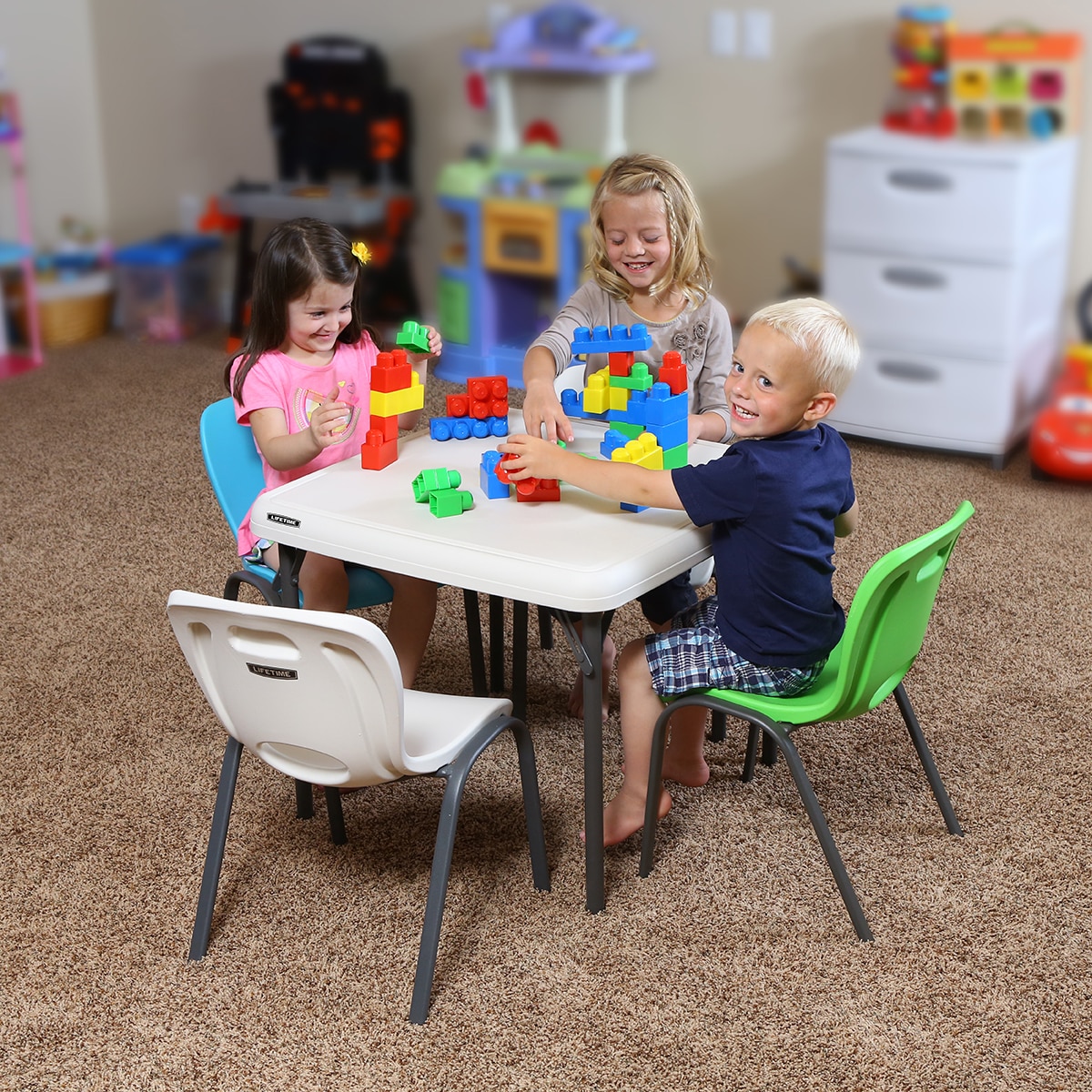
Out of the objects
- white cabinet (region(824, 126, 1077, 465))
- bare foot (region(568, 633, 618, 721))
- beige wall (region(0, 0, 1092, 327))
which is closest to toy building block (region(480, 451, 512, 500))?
bare foot (region(568, 633, 618, 721))

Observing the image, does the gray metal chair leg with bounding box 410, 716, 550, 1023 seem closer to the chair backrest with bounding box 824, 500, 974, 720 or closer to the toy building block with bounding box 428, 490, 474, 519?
the toy building block with bounding box 428, 490, 474, 519

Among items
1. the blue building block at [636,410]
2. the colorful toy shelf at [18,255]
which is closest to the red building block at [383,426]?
the blue building block at [636,410]

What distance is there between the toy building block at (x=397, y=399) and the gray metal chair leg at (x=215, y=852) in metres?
0.48

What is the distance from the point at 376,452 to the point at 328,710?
51cm

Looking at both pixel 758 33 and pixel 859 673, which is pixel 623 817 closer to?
pixel 859 673

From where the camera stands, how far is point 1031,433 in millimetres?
3527

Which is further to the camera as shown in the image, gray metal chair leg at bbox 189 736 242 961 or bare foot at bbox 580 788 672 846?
bare foot at bbox 580 788 672 846

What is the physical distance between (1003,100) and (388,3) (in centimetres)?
206

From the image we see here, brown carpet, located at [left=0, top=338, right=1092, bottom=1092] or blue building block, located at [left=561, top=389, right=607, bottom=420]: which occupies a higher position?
blue building block, located at [left=561, top=389, right=607, bottom=420]

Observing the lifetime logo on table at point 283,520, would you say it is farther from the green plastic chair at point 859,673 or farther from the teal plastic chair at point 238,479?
the green plastic chair at point 859,673

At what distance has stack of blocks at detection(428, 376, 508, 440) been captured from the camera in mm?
2037

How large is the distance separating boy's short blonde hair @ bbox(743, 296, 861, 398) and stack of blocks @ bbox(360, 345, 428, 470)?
0.49 m

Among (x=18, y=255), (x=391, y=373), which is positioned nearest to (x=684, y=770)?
(x=391, y=373)

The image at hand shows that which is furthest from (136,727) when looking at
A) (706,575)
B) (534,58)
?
(534,58)
